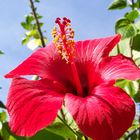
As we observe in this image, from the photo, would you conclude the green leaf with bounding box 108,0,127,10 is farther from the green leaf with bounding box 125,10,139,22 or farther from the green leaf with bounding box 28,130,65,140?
the green leaf with bounding box 28,130,65,140

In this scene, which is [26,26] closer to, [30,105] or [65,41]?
[65,41]

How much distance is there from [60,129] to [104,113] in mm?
194

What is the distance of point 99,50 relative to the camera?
1316mm

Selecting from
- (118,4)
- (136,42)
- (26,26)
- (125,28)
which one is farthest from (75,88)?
(26,26)

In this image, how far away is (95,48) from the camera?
134 centimetres

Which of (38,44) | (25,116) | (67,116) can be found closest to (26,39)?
(38,44)

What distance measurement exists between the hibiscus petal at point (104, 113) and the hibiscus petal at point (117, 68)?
0.10m

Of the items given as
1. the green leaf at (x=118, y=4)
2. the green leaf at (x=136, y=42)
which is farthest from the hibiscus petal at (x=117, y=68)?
the green leaf at (x=118, y=4)

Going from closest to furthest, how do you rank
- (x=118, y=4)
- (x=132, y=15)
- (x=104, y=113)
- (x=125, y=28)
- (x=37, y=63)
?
(x=104, y=113), (x=37, y=63), (x=125, y=28), (x=132, y=15), (x=118, y=4)

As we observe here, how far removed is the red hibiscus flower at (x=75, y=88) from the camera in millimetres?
958

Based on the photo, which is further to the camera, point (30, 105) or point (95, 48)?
point (95, 48)

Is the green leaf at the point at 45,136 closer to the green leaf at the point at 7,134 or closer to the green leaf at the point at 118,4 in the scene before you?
the green leaf at the point at 7,134

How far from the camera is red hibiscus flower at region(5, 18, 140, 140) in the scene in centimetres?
96

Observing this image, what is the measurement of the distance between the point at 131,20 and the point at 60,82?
0.88 meters
